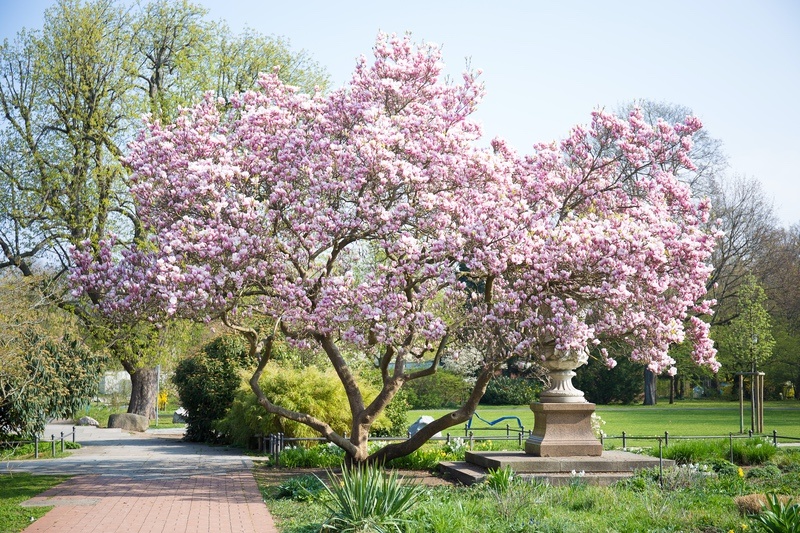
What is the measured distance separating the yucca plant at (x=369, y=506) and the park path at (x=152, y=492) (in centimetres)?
157

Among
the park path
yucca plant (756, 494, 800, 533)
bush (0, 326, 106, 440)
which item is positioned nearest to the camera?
yucca plant (756, 494, 800, 533)

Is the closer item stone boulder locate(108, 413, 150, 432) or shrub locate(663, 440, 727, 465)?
shrub locate(663, 440, 727, 465)

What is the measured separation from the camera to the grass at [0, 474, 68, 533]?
10.2m

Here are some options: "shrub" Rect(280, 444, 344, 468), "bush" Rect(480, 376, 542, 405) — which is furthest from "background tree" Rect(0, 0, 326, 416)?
"bush" Rect(480, 376, 542, 405)

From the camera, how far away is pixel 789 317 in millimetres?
45094

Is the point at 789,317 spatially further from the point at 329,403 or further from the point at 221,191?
the point at 221,191

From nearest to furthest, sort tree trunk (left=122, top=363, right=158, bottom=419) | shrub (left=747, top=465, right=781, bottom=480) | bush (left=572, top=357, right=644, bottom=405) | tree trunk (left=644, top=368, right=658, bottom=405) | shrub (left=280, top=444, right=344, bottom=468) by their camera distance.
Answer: shrub (left=747, top=465, right=781, bottom=480)
shrub (left=280, top=444, right=344, bottom=468)
tree trunk (left=122, top=363, right=158, bottom=419)
tree trunk (left=644, top=368, right=658, bottom=405)
bush (left=572, top=357, right=644, bottom=405)

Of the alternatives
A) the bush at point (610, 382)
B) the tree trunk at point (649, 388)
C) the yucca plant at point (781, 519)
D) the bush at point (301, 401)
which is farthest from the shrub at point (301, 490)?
the tree trunk at point (649, 388)

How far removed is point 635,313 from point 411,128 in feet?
15.1

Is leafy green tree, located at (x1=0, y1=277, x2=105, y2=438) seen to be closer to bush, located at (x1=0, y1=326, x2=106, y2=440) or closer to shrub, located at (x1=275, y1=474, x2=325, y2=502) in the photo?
bush, located at (x1=0, y1=326, x2=106, y2=440)

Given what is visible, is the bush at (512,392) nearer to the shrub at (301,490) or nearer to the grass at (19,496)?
the grass at (19,496)

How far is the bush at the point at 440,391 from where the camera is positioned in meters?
41.0

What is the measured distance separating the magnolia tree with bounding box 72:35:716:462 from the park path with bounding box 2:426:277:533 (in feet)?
7.63

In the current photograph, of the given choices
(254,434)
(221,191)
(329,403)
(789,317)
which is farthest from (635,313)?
(789,317)
